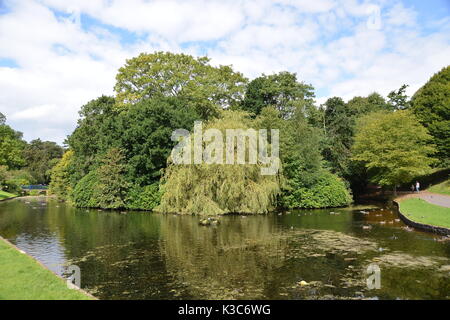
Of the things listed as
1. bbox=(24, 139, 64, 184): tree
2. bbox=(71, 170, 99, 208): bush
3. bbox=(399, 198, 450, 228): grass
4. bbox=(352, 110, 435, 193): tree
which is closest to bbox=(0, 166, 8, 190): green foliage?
bbox=(71, 170, 99, 208): bush

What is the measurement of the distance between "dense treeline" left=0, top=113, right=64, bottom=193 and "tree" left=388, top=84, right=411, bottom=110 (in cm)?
5719

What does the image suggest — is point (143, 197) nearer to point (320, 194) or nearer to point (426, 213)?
point (320, 194)

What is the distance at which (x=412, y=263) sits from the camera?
13.7m

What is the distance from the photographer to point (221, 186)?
28703 millimetres

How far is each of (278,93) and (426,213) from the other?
2874 cm

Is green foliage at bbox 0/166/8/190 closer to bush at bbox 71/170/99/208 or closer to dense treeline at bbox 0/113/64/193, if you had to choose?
dense treeline at bbox 0/113/64/193

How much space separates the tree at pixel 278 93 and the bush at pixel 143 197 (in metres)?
17.2

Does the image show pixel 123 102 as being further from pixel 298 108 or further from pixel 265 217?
pixel 265 217

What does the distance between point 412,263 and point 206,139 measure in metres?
19.1

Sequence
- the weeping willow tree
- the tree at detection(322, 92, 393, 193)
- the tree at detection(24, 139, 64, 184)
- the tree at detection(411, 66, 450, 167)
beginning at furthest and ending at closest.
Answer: the tree at detection(24, 139, 64, 184), the tree at detection(322, 92, 393, 193), the tree at detection(411, 66, 450, 167), the weeping willow tree

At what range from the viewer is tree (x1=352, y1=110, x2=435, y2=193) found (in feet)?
111

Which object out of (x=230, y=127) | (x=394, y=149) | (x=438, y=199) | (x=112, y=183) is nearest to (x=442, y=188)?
(x=394, y=149)

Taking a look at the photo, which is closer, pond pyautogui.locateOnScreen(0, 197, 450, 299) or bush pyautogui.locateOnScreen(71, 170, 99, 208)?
pond pyautogui.locateOnScreen(0, 197, 450, 299)
